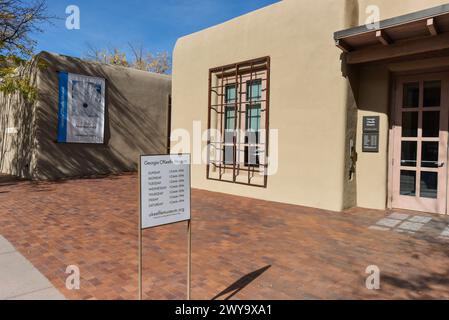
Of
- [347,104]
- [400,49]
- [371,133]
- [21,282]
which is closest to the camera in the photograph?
[21,282]

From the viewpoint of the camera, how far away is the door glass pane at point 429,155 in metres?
6.43

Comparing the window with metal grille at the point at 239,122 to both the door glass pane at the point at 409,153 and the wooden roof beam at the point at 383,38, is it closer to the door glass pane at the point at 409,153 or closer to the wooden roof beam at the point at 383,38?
the wooden roof beam at the point at 383,38

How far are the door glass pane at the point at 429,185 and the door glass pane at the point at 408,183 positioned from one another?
156 millimetres

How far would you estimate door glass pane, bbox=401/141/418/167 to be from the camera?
670 centimetres

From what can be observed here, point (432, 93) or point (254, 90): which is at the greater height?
point (254, 90)

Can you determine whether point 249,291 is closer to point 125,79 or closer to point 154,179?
point 154,179

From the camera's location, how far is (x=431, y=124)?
6496mm

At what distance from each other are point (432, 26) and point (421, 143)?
7.29ft

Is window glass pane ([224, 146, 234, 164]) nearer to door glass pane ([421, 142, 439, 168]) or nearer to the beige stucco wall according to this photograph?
the beige stucco wall

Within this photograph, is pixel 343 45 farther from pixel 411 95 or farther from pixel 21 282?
pixel 21 282

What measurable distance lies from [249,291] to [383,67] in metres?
5.60

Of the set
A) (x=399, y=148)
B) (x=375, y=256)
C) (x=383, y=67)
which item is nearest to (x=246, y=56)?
(x=383, y=67)

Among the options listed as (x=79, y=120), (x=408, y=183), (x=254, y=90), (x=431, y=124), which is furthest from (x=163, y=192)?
(x=79, y=120)

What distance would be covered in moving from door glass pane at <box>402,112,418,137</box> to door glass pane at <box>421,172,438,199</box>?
31.9 inches
